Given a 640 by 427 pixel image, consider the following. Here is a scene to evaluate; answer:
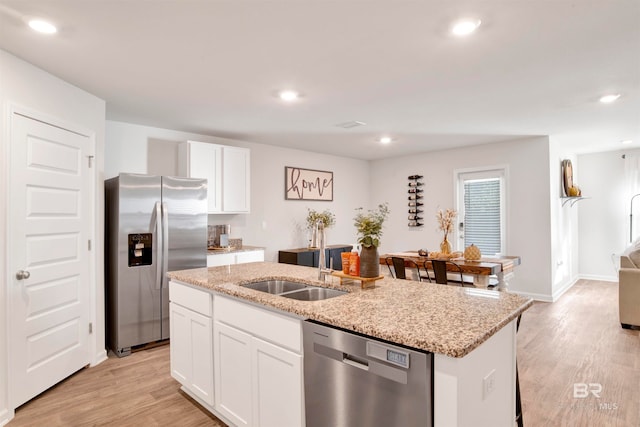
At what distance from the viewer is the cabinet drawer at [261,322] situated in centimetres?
170

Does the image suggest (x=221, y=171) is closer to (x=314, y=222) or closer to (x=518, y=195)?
(x=314, y=222)

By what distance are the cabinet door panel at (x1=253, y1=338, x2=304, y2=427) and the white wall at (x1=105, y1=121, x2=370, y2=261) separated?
128 inches

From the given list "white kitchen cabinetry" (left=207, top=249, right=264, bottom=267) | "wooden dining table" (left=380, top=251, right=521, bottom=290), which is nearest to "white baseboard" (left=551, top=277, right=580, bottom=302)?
"wooden dining table" (left=380, top=251, right=521, bottom=290)

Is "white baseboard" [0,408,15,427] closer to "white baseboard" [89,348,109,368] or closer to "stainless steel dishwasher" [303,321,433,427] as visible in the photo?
"white baseboard" [89,348,109,368]

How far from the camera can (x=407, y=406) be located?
1.26 meters

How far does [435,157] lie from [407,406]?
566 centimetres

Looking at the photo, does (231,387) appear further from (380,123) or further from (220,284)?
(380,123)

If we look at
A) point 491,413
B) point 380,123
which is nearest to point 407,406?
point 491,413

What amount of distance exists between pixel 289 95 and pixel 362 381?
2620 millimetres

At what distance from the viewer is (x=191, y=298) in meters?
2.45

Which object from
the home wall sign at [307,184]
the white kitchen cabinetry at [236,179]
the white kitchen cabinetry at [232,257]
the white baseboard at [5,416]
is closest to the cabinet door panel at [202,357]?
the white baseboard at [5,416]

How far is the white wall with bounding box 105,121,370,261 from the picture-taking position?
420 cm

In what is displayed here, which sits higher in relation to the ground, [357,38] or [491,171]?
[357,38]

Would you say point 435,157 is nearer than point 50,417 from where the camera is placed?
No
